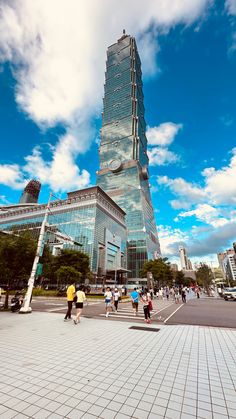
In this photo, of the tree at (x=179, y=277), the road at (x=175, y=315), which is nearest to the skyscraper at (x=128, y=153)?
the tree at (x=179, y=277)

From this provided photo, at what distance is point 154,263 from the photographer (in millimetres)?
56031

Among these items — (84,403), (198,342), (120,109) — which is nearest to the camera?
(84,403)

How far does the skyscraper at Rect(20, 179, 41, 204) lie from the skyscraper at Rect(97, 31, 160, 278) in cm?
8119

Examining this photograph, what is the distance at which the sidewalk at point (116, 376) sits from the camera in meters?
3.28

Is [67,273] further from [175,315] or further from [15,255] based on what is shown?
[175,315]

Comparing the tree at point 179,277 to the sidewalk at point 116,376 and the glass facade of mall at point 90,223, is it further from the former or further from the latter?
the sidewalk at point 116,376

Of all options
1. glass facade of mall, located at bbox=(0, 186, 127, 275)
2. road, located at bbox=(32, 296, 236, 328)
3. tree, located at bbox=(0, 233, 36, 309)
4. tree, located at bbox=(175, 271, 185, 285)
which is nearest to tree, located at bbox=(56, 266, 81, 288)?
road, located at bbox=(32, 296, 236, 328)

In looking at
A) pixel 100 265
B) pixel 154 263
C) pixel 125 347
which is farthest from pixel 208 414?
pixel 100 265

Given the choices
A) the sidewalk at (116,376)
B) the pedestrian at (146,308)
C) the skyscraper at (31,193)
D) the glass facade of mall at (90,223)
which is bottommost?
the sidewalk at (116,376)

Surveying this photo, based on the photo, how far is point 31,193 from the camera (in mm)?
176250

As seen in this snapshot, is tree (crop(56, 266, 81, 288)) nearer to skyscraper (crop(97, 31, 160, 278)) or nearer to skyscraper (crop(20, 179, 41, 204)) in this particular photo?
skyscraper (crop(97, 31, 160, 278))

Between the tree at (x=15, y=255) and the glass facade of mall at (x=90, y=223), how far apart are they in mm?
49322

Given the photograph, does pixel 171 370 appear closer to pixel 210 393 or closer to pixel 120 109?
pixel 210 393

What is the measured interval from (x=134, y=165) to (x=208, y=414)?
11674cm
